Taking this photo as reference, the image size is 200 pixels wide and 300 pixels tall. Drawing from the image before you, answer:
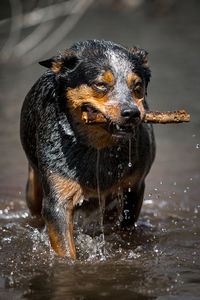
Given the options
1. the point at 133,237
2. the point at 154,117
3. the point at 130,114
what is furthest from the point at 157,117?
the point at 133,237

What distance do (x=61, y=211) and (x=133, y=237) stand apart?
1172 millimetres

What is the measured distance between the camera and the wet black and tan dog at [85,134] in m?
4.53

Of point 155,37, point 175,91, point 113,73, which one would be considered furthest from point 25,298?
point 155,37

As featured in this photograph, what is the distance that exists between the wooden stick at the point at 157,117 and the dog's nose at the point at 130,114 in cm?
22

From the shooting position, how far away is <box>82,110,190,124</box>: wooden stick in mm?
4473

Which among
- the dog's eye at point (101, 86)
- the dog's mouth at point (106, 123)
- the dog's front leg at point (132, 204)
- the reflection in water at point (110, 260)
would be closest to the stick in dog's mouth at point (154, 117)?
the dog's mouth at point (106, 123)

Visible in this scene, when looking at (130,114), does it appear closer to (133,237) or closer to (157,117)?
(157,117)

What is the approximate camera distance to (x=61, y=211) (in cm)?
474

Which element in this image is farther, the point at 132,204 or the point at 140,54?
the point at 132,204

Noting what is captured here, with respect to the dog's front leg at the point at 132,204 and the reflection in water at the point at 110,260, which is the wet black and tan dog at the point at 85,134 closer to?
the dog's front leg at the point at 132,204

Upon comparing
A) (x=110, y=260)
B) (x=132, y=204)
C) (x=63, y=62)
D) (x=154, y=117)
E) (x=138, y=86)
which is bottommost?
(x=110, y=260)

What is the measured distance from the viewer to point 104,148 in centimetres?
486

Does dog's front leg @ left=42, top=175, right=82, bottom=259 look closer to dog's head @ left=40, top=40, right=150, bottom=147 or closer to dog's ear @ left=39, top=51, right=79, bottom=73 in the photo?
dog's head @ left=40, top=40, right=150, bottom=147

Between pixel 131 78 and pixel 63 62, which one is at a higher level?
pixel 63 62
